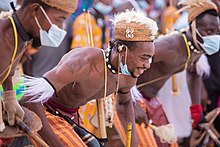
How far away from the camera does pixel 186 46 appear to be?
226 inches

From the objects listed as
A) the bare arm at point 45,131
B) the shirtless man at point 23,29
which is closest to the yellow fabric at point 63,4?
the shirtless man at point 23,29

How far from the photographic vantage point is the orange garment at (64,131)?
14.3 feet

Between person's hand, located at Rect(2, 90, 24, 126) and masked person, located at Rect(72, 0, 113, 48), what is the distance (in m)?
2.28

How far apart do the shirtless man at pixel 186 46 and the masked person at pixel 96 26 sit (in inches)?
41.2

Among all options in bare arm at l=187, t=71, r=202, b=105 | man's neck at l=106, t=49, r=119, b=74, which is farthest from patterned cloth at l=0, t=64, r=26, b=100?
bare arm at l=187, t=71, r=202, b=105

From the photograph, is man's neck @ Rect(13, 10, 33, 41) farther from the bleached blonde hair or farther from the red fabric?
the red fabric

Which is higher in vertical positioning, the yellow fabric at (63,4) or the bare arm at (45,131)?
the yellow fabric at (63,4)

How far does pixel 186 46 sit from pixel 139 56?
139 centimetres

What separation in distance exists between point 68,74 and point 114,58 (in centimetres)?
38

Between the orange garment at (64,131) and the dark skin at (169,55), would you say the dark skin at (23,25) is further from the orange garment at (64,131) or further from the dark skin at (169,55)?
the dark skin at (169,55)

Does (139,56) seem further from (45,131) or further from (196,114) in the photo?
(196,114)

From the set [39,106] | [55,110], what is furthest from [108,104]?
[39,106]

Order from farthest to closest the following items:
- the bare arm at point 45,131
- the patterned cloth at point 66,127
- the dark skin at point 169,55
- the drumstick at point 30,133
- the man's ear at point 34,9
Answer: the dark skin at point 169,55, the man's ear at point 34,9, the patterned cloth at point 66,127, the bare arm at point 45,131, the drumstick at point 30,133

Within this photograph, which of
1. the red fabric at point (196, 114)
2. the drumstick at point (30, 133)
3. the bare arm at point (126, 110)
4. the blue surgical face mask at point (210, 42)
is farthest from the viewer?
the red fabric at point (196, 114)
